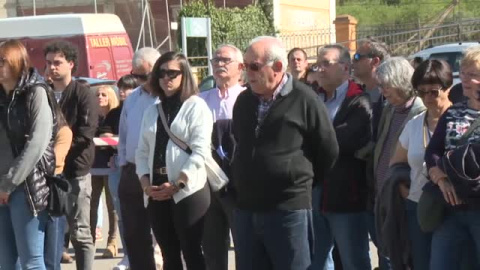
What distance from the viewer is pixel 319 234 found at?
6715 millimetres

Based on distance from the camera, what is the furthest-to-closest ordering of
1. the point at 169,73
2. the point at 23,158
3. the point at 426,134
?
the point at 169,73 → the point at 23,158 → the point at 426,134

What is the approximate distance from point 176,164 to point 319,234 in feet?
3.84

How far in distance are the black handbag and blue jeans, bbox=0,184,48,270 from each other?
0.24ft

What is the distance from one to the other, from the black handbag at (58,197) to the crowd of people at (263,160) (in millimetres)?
34

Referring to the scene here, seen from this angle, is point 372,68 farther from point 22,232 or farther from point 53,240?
point 22,232

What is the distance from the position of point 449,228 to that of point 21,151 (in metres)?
2.75

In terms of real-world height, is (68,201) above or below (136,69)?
below

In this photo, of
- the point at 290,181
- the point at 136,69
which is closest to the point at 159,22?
the point at 136,69

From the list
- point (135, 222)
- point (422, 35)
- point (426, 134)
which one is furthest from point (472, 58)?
point (422, 35)

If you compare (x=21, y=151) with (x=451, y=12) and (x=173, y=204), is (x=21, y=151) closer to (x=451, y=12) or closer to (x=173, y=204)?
(x=173, y=204)

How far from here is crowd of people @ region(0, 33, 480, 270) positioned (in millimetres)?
5465

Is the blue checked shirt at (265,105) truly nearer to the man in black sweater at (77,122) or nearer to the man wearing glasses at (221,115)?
the man wearing glasses at (221,115)

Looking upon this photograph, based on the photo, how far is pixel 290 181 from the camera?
5.46m

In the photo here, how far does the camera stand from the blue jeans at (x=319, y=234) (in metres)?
6.57
